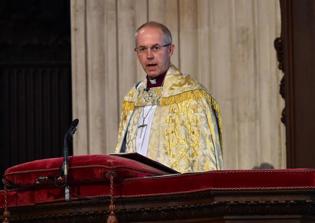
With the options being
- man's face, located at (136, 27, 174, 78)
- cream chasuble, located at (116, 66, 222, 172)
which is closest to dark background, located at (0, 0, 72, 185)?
cream chasuble, located at (116, 66, 222, 172)

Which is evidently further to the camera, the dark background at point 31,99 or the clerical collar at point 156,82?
the dark background at point 31,99

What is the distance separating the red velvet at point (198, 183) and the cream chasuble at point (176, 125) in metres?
1.45

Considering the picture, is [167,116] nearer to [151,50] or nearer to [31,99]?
[151,50]

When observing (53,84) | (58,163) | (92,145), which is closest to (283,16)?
(92,145)

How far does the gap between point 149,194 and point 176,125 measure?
181 centimetres

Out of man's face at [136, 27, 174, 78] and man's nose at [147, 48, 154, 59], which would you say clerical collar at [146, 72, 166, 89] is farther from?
man's nose at [147, 48, 154, 59]

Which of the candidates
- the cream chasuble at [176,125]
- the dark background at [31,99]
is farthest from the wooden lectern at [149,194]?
the dark background at [31,99]

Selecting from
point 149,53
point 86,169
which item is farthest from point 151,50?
point 86,169

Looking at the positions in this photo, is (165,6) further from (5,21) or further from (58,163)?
(58,163)

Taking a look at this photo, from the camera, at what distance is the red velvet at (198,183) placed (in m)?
7.99

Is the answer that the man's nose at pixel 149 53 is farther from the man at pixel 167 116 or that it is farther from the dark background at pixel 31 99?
the dark background at pixel 31 99

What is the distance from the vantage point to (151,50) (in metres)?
9.66

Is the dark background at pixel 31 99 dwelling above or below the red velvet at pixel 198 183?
above

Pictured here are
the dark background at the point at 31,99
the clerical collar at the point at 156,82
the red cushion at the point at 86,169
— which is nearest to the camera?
the red cushion at the point at 86,169
